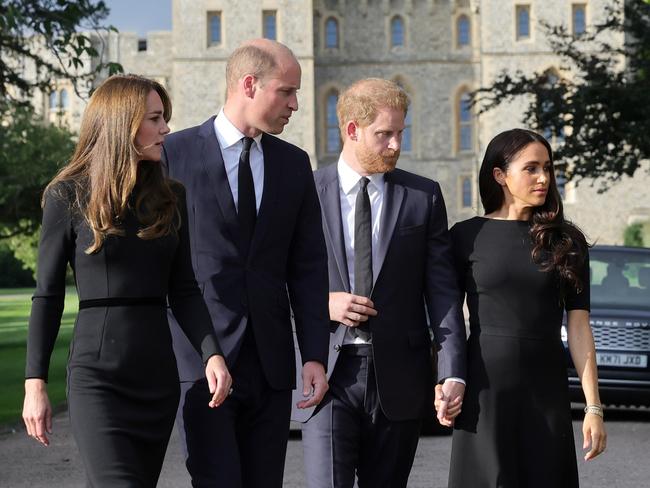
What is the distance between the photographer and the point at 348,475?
15.7 feet

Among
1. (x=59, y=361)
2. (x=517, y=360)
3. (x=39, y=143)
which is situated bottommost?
(x=59, y=361)

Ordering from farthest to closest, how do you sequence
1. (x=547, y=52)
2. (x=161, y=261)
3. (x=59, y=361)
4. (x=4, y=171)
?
(x=547, y=52), (x=4, y=171), (x=59, y=361), (x=161, y=261)

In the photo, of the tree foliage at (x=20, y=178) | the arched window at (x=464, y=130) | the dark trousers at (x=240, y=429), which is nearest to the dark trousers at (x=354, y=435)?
the dark trousers at (x=240, y=429)

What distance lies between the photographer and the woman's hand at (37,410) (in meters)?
3.71

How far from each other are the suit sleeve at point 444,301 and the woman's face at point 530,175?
0.29 meters

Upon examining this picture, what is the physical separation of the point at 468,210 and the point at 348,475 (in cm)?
6075

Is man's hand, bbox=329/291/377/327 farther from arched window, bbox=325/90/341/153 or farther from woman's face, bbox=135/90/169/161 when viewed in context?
arched window, bbox=325/90/341/153

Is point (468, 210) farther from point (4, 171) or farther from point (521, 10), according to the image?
point (4, 171)

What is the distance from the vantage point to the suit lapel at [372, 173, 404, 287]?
490 cm

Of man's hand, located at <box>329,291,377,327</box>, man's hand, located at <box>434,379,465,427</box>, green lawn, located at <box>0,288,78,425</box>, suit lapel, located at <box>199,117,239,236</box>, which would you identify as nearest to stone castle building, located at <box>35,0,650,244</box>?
green lawn, located at <box>0,288,78,425</box>

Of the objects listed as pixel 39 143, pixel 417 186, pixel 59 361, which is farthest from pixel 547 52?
pixel 417 186

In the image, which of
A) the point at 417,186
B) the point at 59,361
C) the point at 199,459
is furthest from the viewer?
the point at 59,361

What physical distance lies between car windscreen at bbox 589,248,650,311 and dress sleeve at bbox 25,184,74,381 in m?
8.54

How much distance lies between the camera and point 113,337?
3.78 metres
